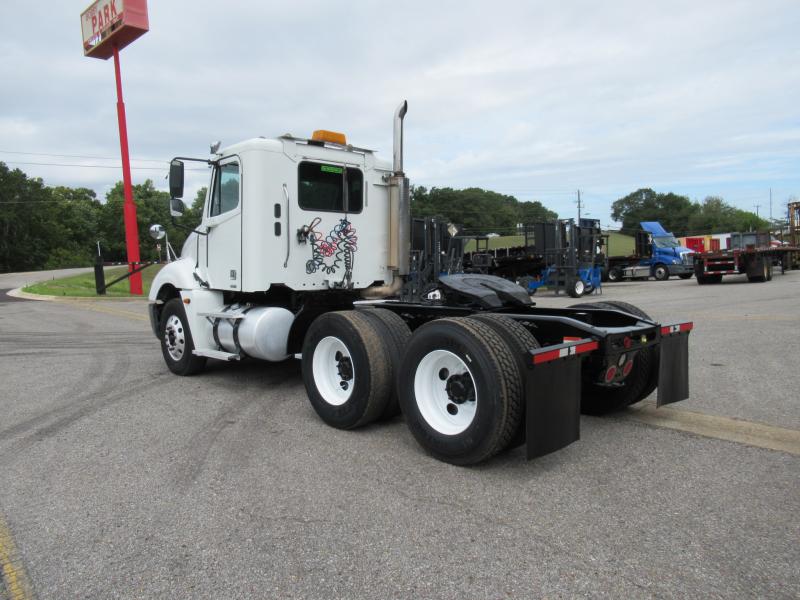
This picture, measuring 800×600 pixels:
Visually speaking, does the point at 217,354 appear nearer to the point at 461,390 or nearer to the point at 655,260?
the point at 461,390

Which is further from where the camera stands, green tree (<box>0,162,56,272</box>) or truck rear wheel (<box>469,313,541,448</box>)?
green tree (<box>0,162,56,272</box>)

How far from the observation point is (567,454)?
13.4 feet

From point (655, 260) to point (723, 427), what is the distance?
28040 millimetres

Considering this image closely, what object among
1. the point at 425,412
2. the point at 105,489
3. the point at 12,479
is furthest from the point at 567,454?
the point at 12,479

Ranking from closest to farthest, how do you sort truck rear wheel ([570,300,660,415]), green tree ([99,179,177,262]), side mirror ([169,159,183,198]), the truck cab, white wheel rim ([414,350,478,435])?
white wheel rim ([414,350,478,435])
truck rear wheel ([570,300,660,415])
side mirror ([169,159,183,198])
the truck cab
green tree ([99,179,177,262])

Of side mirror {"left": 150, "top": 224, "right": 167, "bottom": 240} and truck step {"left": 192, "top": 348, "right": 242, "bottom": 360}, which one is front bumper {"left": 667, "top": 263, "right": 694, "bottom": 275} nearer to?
truck step {"left": 192, "top": 348, "right": 242, "bottom": 360}

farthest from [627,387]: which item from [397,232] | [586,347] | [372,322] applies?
[397,232]

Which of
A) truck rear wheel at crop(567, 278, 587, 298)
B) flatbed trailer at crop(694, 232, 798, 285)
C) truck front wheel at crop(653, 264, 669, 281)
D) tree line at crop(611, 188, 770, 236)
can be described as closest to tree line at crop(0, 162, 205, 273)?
truck front wheel at crop(653, 264, 669, 281)

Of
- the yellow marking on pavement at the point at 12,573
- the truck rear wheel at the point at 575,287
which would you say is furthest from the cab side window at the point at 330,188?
the truck rear wheel at the point at 575,287

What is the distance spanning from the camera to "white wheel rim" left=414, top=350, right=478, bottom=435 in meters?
3.99

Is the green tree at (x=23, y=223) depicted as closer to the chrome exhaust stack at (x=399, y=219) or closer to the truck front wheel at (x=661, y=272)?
the truck front wheel at (x=661, y=272)

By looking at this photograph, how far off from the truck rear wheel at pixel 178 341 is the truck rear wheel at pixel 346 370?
236 centimetres

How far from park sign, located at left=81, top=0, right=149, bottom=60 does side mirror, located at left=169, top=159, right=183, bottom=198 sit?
19419 millimetres

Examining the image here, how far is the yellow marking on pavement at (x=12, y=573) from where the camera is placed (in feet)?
8.36
